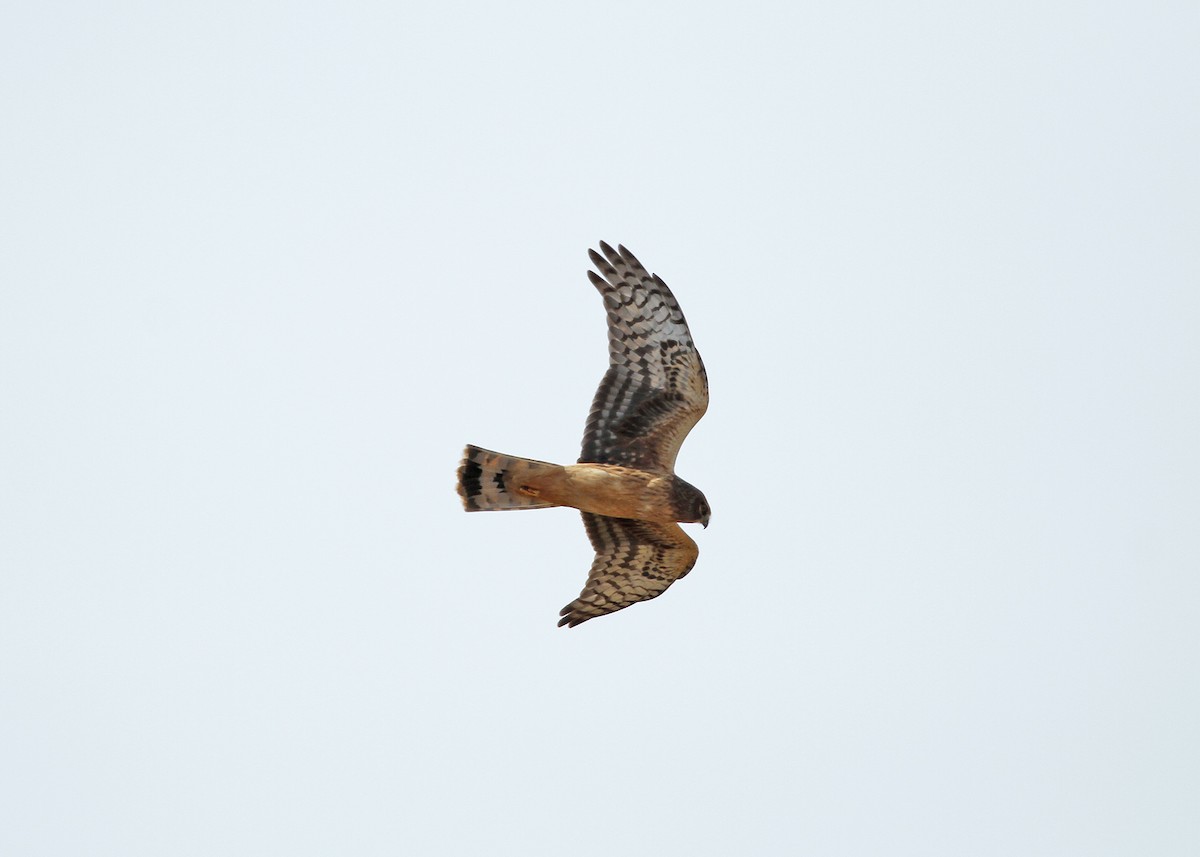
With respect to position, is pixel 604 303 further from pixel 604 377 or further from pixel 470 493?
pixel 470 493

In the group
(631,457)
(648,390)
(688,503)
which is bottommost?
(688,503)

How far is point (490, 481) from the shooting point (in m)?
14.4

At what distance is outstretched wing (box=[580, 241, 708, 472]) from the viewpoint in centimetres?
1454

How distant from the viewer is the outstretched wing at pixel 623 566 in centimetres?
1505

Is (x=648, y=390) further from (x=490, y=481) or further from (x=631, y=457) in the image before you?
(x=490, y=481)

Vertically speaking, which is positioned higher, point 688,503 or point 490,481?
point 490,481

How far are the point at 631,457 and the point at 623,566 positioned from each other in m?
1.19

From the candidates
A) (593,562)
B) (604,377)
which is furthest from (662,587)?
(604,377)

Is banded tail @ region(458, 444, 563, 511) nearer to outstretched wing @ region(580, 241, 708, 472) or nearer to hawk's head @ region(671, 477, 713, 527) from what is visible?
outstretched wing @ region(580, 241, 708, 472)

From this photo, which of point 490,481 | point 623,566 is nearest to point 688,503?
point 623,566

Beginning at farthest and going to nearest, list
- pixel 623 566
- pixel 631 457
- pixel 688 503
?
pixel 623 566, pixel 631 457, pixel 688 503

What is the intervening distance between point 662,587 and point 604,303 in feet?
8.17

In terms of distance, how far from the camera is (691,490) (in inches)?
562

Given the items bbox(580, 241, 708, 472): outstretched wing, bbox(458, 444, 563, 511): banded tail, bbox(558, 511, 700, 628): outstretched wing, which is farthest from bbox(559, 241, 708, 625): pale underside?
bbox(458, 444, 563, 511): banded tail
